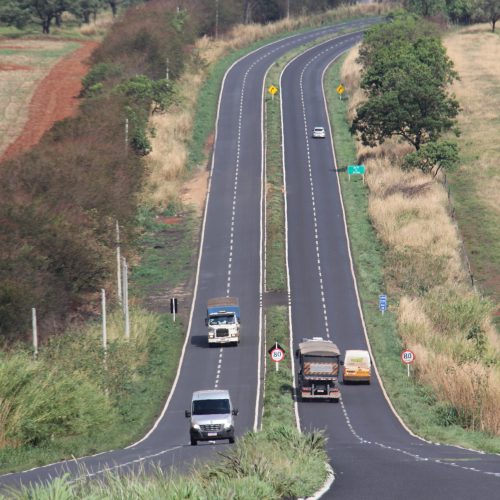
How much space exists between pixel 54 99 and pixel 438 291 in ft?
220

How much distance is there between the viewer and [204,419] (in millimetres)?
45219

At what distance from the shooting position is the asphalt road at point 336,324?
1040 inches

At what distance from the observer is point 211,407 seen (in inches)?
1822

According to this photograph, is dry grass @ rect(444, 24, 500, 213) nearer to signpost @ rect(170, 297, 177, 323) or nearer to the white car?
the white car

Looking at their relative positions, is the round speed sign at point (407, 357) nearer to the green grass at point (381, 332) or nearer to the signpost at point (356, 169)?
the green grass at point (381, 332)

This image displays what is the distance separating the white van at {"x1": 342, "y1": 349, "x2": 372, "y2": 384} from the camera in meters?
66.8

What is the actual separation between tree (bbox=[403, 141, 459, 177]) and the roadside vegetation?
0.68 meters

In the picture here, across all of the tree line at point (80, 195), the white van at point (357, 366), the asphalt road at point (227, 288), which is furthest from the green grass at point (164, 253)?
the white van at point (357, 366)

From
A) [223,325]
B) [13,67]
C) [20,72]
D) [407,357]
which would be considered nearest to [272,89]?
[20,72]

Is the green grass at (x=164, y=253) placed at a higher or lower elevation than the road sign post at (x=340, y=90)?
lower

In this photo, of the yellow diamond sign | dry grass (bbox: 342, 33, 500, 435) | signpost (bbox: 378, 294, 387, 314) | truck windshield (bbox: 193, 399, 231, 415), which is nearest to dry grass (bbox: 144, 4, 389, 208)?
the yellow diamond sign

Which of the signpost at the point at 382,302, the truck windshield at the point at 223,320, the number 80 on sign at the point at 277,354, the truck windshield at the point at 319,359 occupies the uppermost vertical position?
the truck windshield at the point at 319,359

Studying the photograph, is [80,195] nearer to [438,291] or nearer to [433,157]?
[438,291]

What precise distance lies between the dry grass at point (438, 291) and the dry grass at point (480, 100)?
35 centimetres
